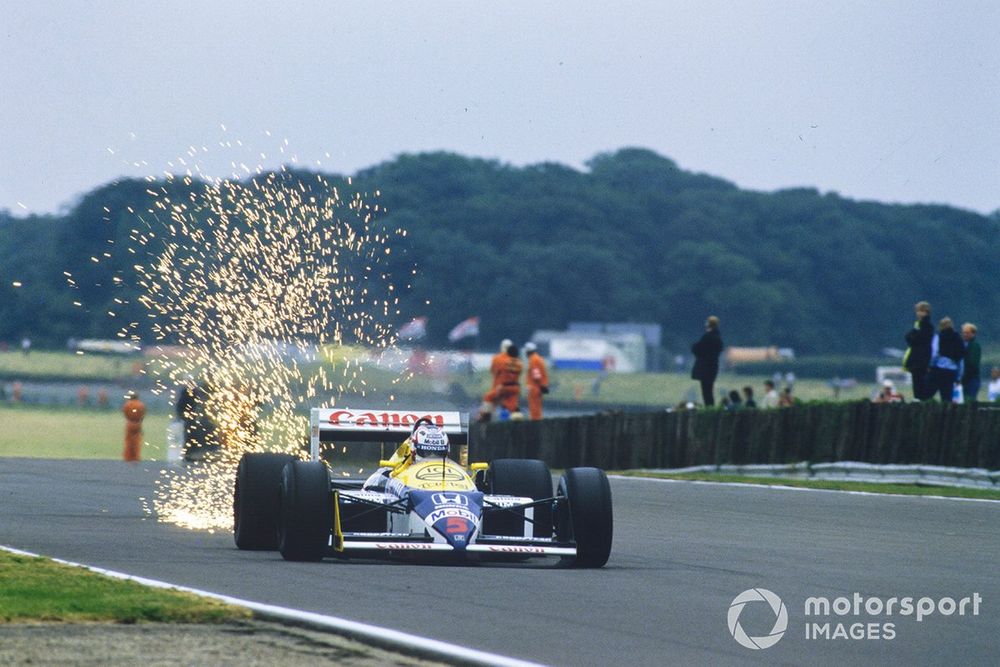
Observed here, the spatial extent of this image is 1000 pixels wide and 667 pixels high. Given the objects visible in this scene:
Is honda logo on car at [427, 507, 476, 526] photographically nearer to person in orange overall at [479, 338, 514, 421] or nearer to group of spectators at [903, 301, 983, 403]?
group of spectators at [903, 301, 983, 403]

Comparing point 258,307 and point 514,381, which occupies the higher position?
point 258,307

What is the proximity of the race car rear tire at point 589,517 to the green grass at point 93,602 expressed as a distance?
3.29 m

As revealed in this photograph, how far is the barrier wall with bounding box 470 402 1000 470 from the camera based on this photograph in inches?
879

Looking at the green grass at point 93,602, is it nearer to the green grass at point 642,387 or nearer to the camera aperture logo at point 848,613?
the camera aperture logo at point 848,613

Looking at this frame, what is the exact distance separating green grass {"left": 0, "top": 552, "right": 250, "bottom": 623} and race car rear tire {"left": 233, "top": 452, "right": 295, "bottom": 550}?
2427mm

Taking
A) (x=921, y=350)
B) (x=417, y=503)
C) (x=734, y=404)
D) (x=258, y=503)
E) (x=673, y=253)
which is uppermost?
(x=673, y=253)

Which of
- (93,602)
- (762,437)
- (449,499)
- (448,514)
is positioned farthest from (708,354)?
(93,602)

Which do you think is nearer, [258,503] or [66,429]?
[258,503]

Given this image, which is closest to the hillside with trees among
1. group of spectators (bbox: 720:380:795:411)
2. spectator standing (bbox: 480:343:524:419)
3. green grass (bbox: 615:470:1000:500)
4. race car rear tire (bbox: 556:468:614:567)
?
group of spectators (bbox: 720:380:795:411)

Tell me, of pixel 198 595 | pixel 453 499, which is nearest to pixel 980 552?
pixel 453 499

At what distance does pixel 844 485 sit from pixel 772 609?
1314 centimetres

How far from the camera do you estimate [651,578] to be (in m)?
11.9

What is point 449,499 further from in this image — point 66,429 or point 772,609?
point 66,429

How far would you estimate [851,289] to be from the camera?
5300 inches
